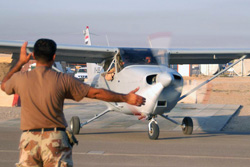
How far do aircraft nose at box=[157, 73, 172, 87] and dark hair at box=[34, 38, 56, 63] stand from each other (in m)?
5.59

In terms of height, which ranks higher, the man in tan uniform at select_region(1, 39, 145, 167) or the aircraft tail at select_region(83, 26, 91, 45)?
the aircraft tail at select_region(83, 26, 91, 45)

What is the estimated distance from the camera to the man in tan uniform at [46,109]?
12.5ft

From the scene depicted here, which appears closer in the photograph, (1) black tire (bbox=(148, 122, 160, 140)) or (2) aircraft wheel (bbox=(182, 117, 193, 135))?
(1) black tire (bbox=(148, 122, 160, 140))

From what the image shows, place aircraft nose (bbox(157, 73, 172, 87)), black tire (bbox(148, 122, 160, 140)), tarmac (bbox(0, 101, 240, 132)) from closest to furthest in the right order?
aircraft nose (bbox(157, 73, 172, 87)) < black tire (bbox(148, 122, 160, 140)) < tarmac (bbox(0, 101, 240, 132))

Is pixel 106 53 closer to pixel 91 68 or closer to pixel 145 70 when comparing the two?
pixel 145 70

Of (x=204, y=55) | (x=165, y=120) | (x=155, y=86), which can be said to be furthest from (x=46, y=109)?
(x=165, y=120)

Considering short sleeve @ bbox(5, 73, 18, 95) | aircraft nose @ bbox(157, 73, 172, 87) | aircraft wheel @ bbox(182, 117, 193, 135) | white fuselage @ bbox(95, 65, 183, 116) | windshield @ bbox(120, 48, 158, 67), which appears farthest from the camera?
aircraft wheel @ bbox(182, 117, 193, 135)

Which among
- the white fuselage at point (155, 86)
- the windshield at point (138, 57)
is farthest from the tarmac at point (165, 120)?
the white fuselage at point (155, 86)

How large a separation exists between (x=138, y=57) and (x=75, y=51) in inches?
100

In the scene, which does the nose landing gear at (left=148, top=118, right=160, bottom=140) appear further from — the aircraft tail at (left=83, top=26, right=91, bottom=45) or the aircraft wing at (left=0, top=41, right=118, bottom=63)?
the aircraft tail at (left=83, top=26, right=91, bottom=45)

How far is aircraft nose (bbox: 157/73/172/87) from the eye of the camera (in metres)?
9.37

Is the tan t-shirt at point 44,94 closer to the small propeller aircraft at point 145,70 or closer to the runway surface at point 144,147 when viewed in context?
the runway surface at point 144,147

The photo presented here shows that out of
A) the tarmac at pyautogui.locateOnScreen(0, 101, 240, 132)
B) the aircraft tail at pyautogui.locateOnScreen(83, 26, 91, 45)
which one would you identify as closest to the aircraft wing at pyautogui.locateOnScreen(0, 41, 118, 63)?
the tarmac at pyautogui.locateOnScreen(0, 101, 240, 132)

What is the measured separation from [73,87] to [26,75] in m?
0.45
